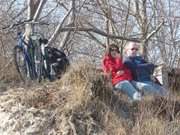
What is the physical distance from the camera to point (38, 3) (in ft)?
35.4

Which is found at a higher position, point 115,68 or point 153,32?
point 153,32

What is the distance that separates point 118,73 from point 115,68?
10cm

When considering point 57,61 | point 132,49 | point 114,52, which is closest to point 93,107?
point 57,61

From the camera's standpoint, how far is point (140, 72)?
8898 millimetres

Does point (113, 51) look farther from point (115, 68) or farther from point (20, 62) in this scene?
point (20, 62)

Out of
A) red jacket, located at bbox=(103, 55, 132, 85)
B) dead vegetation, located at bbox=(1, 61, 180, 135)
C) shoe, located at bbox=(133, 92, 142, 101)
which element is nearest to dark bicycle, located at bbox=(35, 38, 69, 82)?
dead vegetation, located at bbox=(1, 61, 180, 135)

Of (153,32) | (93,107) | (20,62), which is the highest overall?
(153,32)

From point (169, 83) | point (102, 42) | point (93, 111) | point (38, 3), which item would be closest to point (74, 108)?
point (93, 111)

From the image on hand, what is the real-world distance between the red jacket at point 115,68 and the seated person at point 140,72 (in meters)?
0.16

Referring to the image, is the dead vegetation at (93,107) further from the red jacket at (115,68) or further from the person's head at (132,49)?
the person's head at (132,49)

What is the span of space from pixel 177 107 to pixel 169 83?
188 cm

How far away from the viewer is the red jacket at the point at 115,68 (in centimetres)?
852

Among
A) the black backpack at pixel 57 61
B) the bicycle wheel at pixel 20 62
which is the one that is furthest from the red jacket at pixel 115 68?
the bicycle wheel at pixel 20 62

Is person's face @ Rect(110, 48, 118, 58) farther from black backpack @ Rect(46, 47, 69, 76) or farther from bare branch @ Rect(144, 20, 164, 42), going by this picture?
bare branch @ Rect(144, 20, 164, 42)
